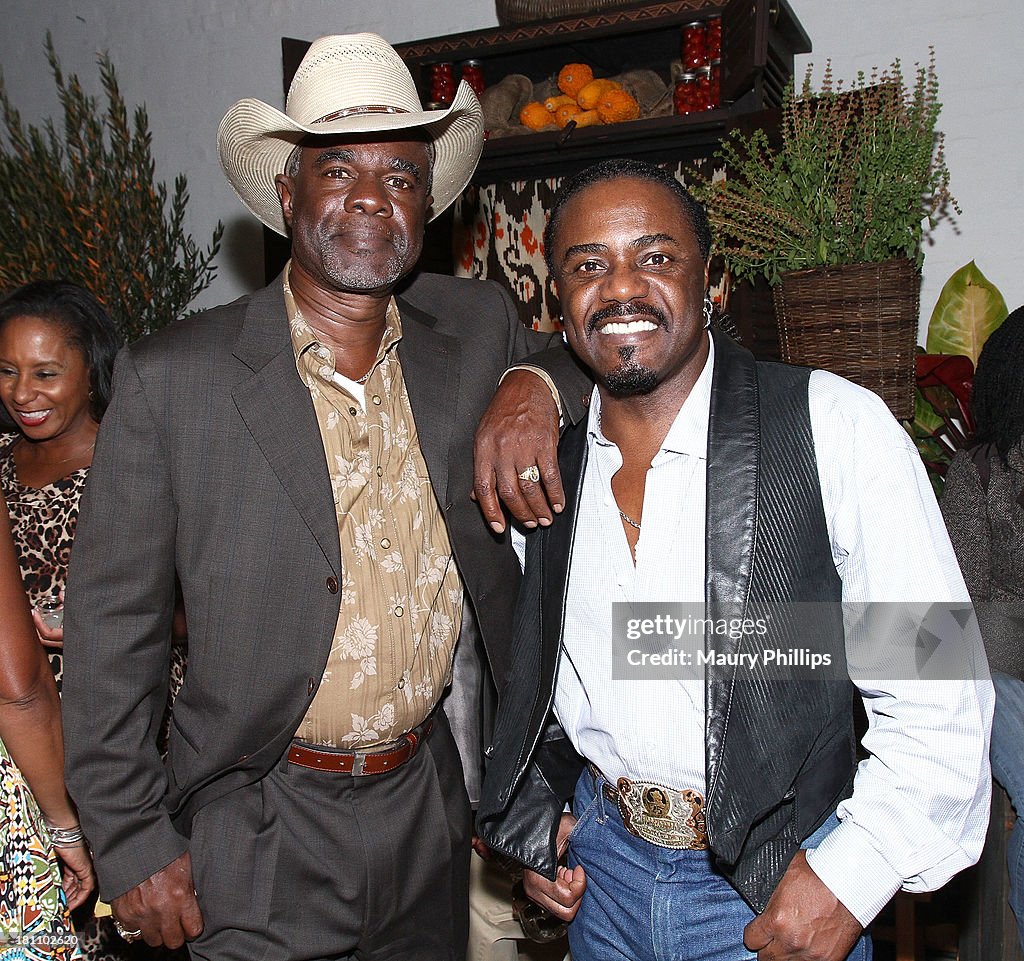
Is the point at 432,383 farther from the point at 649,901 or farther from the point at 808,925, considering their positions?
the point at 808,925

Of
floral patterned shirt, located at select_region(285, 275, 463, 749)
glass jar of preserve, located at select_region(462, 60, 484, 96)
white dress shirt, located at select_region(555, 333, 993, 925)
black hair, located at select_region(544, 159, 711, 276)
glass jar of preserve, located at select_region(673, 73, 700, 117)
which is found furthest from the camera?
glass jar of preserve, located at select_region(462, 60, 484, 96)

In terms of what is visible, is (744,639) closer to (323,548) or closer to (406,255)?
(323,548)

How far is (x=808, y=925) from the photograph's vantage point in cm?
149

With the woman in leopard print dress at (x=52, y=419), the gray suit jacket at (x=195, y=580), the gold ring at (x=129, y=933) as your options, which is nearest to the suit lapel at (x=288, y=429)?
the gray suit jacket at (x=195, y=580)

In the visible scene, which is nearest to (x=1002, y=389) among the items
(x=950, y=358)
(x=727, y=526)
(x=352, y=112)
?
(x=950, y=358)

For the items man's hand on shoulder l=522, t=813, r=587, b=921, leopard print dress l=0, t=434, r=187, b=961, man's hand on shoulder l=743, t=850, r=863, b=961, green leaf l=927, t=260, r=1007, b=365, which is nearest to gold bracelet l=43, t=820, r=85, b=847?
leopard print dress l=0, t=434, r=187, b=961

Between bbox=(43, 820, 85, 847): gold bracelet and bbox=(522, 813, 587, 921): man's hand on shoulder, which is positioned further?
bbox=(43, 820, 85, 847): gold bracelet

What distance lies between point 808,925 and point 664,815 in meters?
0.28

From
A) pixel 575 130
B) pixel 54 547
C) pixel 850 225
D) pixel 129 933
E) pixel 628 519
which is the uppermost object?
pixel 575 130

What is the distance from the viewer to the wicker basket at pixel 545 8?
10.7ft

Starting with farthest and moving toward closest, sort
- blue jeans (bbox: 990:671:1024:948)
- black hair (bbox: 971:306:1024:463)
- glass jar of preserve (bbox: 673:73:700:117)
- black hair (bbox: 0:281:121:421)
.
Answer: glass jar of preserve (bbox: 673:73:700:117) → black hair (bbox: 971:306:1024:463) → black hair (bbox: 0:281:121:421) → blue jeans (bbox: 990:671:1024:948)

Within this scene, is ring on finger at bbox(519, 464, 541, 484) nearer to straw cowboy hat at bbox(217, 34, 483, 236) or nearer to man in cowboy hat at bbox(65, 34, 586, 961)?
man in cowboy hat at bbox(65, 34, 586, 961)

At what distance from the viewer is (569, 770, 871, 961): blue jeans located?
65.2 inches

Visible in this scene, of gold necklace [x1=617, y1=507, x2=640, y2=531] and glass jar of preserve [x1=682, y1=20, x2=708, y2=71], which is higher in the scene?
glass jar of preserve [x1=682, y1=20, x2=708, y2=71]
